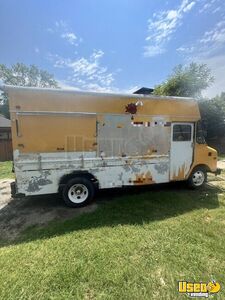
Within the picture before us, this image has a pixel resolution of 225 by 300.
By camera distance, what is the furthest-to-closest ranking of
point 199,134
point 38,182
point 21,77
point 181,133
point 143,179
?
1. point 21,77
2. point 199,134
3. point 181,133
4. point 143,179
5. point 38,182

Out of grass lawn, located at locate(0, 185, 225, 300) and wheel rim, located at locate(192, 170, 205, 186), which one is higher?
wheel rim, located at locate(192, 170, 205, 186)

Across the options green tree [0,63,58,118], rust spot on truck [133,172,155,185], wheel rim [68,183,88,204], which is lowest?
wheel rim [68,183,88,204]

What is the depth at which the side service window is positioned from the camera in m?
6.60

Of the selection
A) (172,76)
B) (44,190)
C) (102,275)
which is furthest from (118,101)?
(172,76)

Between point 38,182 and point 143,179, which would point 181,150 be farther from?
point 38,182

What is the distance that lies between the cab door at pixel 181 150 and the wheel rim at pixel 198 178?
0.49 meters

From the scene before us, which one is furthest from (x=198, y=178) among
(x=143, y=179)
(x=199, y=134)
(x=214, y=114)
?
(x=214, y=114)

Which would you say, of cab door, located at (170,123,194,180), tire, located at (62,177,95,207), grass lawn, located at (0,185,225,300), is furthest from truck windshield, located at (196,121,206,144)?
tire, located at (62,177,95,207)

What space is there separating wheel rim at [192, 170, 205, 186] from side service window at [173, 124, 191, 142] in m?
1.36

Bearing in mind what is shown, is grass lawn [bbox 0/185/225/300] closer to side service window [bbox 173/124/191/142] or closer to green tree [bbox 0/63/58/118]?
side service window [bbox 173/124/191/142]

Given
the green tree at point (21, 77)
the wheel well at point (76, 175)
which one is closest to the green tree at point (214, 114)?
the wheel well at point (76, 175)

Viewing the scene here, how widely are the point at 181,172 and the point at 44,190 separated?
14.7 ft

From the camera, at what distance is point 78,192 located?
5.84 meters

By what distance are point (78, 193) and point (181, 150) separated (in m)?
3.69
